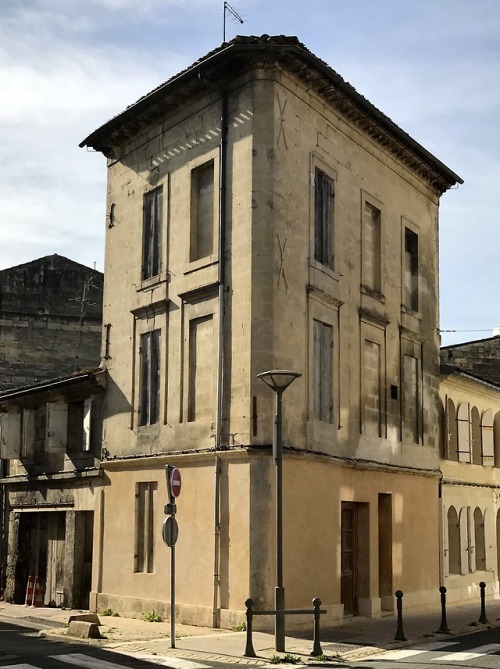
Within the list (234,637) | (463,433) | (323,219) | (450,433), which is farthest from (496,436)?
(234,637)

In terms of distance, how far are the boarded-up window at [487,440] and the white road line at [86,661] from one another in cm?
1569

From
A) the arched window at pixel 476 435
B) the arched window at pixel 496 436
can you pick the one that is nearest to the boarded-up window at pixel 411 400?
the arched window at pixel 476 435

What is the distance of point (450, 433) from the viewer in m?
24.0

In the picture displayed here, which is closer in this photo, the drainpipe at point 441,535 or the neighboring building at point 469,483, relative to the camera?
the drainpipe at point 441,535

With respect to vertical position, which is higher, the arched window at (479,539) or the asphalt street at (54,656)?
the arched window at (479,539)

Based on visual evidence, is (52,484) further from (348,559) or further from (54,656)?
(54,656)

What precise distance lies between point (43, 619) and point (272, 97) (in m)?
11.5

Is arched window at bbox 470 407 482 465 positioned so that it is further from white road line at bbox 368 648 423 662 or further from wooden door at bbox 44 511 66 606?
white road line at bbox 368 648 423 662

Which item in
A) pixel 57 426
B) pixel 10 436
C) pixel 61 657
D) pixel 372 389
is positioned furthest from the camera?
pixel 10 436

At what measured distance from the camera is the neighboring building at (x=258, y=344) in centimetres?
1642

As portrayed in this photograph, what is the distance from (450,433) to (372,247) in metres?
6.19

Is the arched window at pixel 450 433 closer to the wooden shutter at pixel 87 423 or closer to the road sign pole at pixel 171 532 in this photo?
the wooden shutter at pixel 87 423

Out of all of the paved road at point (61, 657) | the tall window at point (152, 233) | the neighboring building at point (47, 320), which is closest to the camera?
the paved road at point (61, 657)

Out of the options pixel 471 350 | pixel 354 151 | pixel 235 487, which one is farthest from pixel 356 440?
pixel 471 350
